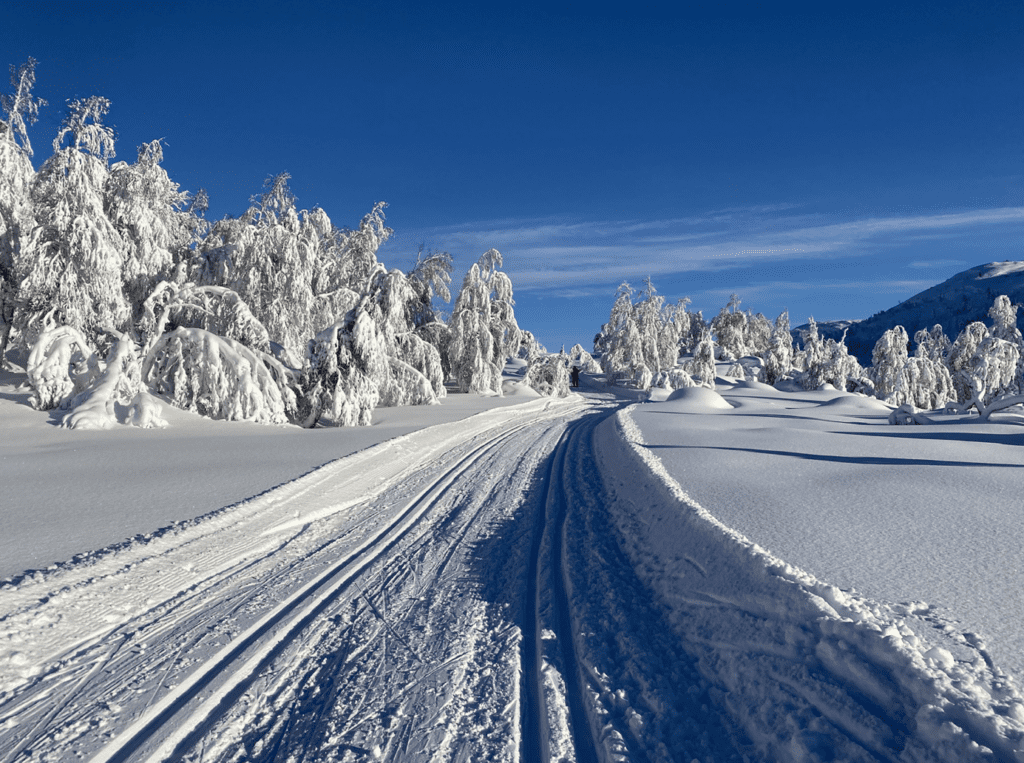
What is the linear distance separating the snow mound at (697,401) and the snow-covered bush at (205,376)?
1850 centimetres

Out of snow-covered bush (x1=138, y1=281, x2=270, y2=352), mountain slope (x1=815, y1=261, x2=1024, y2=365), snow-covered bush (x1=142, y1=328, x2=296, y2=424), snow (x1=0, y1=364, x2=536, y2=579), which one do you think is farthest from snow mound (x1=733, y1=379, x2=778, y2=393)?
mountain slope (x1=815, y1=261, x2=1024, y2=365)

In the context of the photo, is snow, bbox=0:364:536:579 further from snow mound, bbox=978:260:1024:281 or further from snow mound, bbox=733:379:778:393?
snow mound, bbox=978:260:1024:281

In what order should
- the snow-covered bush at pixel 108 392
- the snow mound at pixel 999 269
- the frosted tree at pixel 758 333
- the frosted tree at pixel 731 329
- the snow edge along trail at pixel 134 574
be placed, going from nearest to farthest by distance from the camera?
the snow edge along trail at pixel 134 574 → the snow-covered bush at pixel 108 392 → the frosted tree at pixel 731 329 → the frosted tree at pixel 758 333 → the snow mound at pixel 999 269

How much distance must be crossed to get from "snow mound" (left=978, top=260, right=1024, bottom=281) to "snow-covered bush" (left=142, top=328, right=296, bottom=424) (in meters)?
189

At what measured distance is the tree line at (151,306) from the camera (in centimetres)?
1524

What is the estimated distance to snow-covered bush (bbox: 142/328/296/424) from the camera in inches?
643

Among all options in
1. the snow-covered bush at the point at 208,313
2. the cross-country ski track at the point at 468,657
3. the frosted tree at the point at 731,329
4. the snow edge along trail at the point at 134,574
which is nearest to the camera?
the cross-country ski track at the point at 468,657

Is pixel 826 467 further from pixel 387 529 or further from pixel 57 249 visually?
pixel 57 249

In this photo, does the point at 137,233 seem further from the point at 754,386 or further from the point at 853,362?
the point at 853,362

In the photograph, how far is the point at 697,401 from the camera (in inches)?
1128

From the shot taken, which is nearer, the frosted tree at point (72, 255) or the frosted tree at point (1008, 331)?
the frosted tree at point (72, 255)

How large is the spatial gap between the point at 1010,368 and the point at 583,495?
158ft

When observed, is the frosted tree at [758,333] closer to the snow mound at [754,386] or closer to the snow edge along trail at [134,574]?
the snow mound at [754,386]

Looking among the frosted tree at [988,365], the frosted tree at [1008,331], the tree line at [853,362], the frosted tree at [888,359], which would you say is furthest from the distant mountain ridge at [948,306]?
the frosted tree at [888,359]
